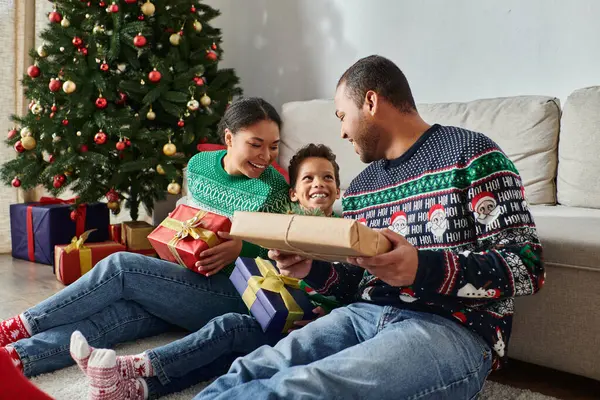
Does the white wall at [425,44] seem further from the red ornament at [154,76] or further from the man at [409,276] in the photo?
the man at [409,276]

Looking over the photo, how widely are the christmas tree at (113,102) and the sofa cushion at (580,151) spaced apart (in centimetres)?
181

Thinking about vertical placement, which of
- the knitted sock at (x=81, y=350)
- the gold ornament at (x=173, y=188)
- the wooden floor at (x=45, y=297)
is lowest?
the wooden floor at (x=45, y=297)

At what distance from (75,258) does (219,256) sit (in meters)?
1.42

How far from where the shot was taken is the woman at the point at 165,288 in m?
1.75

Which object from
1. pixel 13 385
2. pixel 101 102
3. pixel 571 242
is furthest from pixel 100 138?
pixel 13 385

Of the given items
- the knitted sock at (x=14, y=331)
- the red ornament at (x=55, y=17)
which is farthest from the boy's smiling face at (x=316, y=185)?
the red ornament at (x=55, y=17)

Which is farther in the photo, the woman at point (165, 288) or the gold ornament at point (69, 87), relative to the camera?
the gold ornament at point (69, 87)

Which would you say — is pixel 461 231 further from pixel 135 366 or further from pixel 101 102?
pixel 101 102

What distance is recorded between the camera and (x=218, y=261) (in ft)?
6.11

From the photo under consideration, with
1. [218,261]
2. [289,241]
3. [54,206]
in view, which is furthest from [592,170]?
[54,206]

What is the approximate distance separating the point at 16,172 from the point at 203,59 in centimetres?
119

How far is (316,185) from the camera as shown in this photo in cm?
190

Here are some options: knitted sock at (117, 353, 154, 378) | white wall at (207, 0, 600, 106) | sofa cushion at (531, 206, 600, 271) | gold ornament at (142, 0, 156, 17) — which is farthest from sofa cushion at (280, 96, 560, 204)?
knitted sock at (117, 353, 154, 378)

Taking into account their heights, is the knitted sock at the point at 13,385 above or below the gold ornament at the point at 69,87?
below
